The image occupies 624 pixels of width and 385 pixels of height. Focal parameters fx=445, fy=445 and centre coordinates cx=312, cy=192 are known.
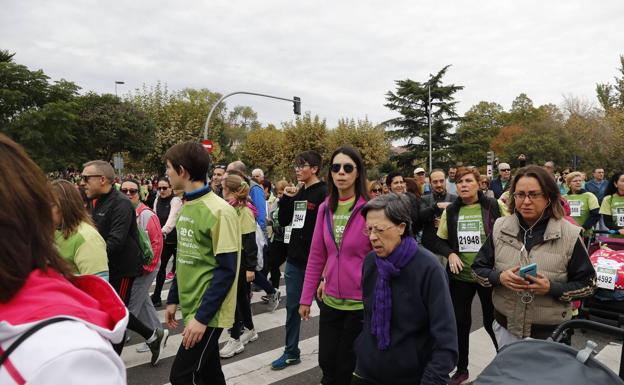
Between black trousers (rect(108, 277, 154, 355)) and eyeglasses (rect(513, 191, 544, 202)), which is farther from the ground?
eyeglasses (rect(513, 191, 544, 202))

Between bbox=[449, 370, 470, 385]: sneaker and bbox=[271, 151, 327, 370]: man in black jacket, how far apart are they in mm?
1526

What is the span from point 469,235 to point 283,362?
2219 millimetres

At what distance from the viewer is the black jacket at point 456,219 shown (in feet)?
13.3

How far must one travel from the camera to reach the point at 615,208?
22.9 feet

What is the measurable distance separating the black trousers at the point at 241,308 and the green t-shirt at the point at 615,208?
18.6 ft

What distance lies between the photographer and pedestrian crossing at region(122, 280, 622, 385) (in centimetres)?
Result: 430

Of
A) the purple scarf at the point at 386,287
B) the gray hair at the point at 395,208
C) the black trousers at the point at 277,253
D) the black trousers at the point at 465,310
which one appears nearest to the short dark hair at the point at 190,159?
the gray hair at the point at 395,208

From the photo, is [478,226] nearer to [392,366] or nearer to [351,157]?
[351,157]

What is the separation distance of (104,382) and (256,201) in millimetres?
5316

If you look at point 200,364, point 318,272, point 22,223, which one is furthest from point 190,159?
point 22,223

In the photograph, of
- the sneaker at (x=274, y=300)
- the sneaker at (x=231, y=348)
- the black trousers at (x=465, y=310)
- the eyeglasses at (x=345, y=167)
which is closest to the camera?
the eyeglasses at (x=345, y=167)

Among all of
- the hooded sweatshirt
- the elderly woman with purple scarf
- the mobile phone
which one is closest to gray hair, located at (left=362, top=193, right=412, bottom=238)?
the elderly woman with purple scarf

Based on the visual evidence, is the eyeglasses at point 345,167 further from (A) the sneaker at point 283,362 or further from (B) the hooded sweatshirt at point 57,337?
(B) the hooded sweatshirt at point 57,337

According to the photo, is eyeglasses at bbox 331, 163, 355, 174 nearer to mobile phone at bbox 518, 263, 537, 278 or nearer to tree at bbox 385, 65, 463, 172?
mobile phone at bbox 518, 263, 537, 278
